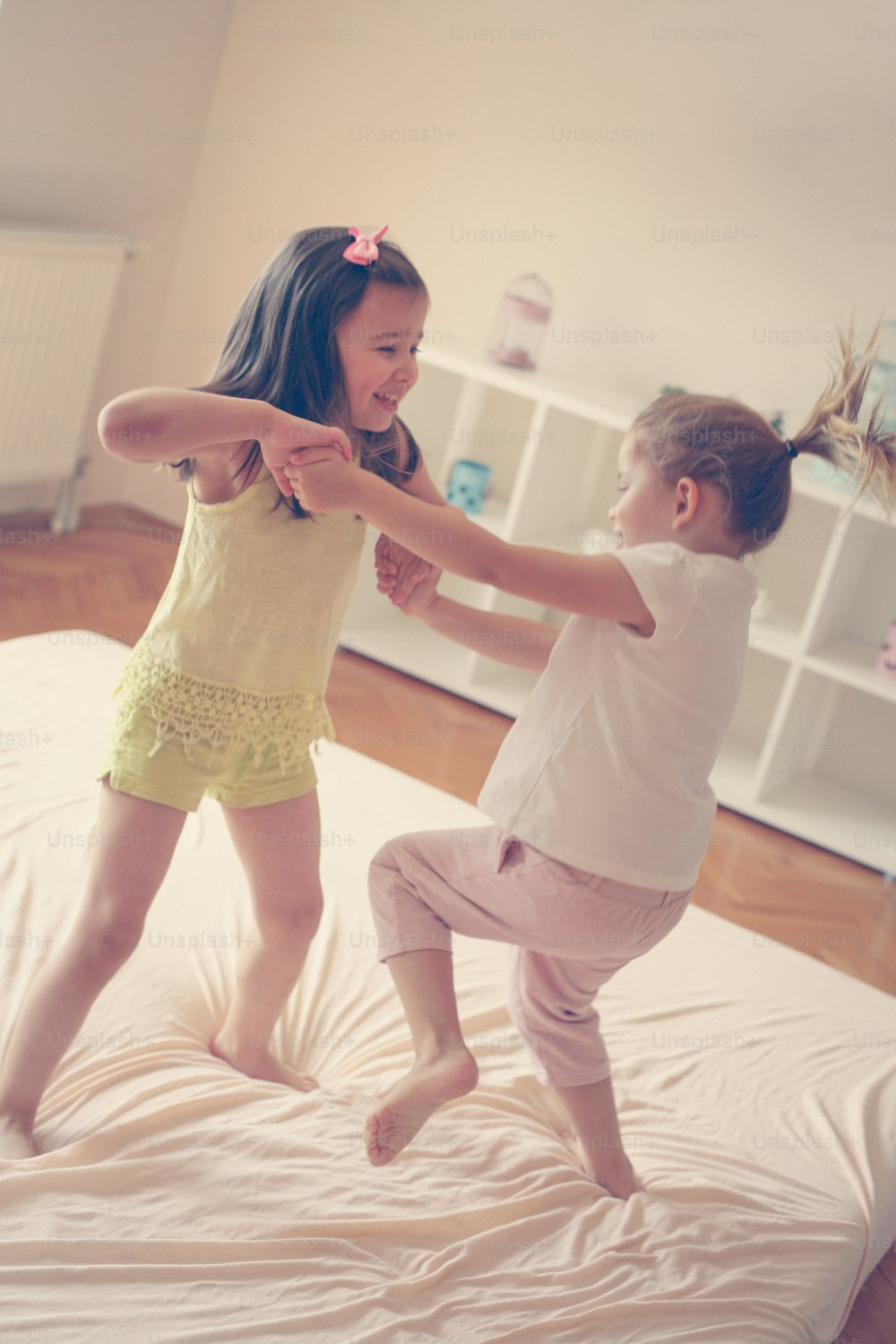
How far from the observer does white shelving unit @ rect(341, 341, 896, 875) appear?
137 inches

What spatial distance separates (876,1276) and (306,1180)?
88cm

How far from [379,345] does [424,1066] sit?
32.0 inches

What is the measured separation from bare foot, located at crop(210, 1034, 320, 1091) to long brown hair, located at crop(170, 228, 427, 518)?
732 mm

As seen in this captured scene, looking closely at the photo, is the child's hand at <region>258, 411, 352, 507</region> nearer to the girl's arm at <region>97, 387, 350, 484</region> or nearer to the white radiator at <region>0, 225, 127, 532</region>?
the girl's arm at <region>97, 387, 350, 484</region>

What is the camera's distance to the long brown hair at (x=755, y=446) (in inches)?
56.7

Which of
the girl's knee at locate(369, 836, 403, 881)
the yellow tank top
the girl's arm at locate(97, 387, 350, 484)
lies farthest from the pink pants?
the girl's arm at locate(97, 387, 350, 484)

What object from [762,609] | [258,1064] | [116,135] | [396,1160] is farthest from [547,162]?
[396,1160]

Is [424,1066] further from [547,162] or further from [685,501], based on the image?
[547,162]

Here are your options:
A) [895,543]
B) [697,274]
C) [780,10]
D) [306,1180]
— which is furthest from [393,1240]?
[780,10]

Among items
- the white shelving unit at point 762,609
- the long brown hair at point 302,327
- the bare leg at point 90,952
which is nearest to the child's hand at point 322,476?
the long brown hair at point 302,327

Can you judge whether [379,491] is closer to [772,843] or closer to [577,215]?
[772,843]

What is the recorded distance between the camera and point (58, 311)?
3.89 metres

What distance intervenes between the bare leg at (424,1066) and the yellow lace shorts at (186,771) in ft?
0.91

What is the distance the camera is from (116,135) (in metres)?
4.00
